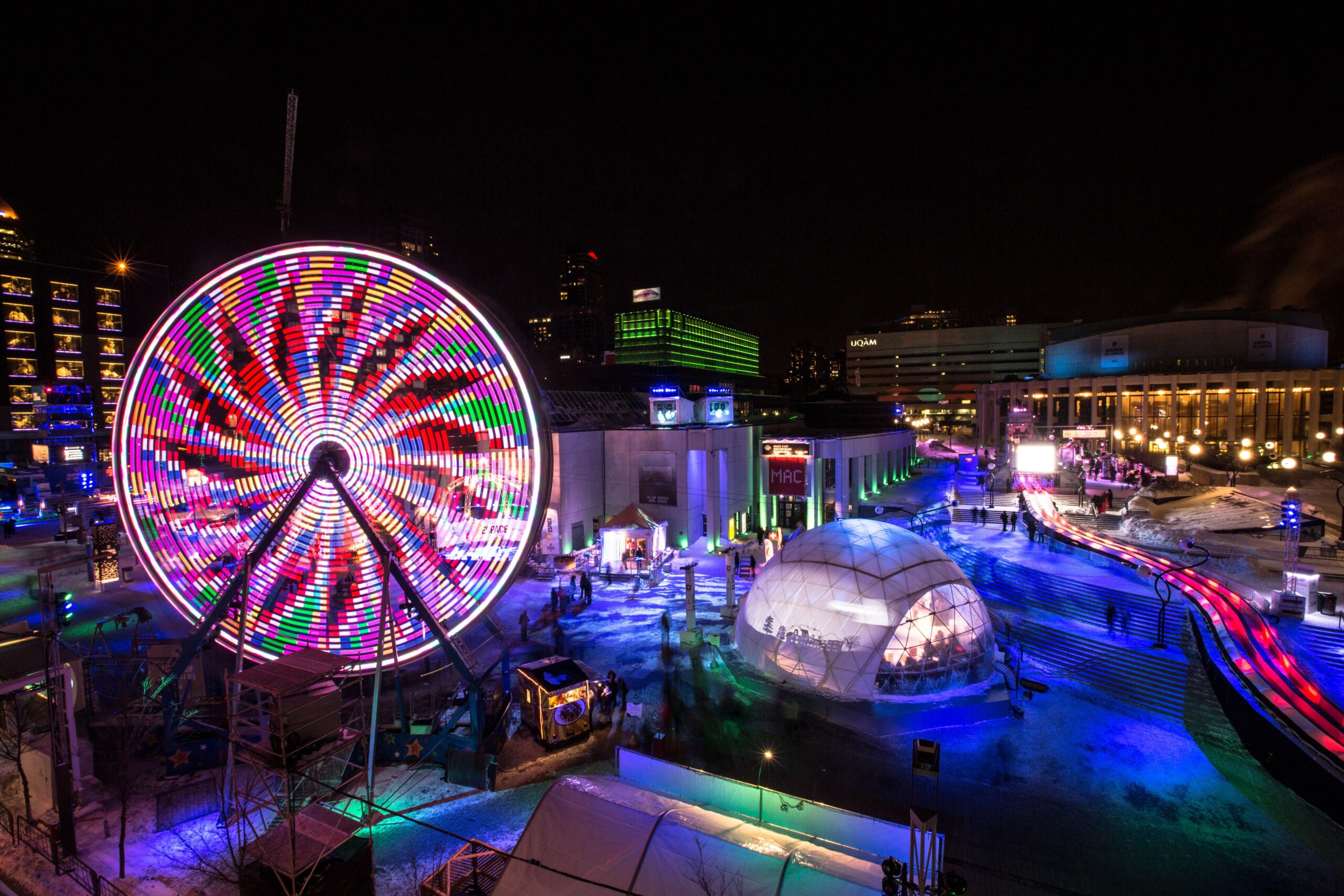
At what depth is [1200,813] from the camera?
1180cm

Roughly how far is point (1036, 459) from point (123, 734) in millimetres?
44211

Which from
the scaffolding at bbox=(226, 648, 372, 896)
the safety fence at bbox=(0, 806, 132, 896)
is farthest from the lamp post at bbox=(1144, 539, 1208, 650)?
the safety fence at bbox=(0, 806, 132, 896)

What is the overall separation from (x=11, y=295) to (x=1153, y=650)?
8313 centimetres

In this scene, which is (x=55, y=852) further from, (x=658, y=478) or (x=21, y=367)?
(x=21, y=367)

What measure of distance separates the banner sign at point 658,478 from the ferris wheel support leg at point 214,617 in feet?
78.5

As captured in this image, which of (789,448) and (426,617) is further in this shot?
(789,448)

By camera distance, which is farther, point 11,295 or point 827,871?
point 11,295

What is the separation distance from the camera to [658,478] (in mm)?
35312

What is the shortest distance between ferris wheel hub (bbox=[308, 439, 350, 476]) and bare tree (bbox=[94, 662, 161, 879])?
5869mm

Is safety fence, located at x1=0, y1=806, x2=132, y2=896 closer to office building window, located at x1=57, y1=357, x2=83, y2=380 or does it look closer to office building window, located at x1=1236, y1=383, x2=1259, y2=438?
office building window, located at x1=57, y1=357, x2=83, y2=380

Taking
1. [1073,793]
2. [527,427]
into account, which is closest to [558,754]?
[527,427]

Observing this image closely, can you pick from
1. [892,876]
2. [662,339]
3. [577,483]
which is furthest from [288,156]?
[662,339]

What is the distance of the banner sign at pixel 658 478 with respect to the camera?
35.0m

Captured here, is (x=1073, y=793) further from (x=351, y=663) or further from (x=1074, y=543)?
(x=1074, y=543)
